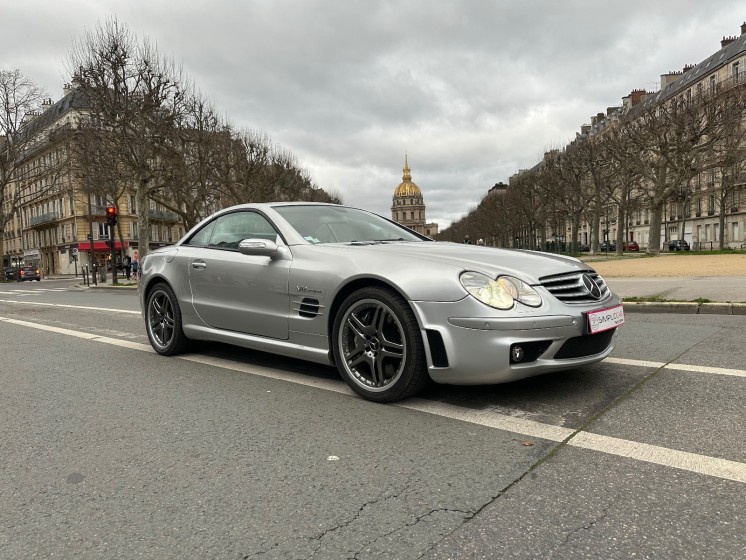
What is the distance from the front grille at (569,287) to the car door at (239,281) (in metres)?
1.90

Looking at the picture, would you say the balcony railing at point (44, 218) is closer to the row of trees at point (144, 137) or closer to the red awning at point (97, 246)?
the red awning at point (97, 246)

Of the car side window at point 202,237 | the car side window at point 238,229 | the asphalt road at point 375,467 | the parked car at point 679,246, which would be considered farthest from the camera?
the parked car at point 679,246

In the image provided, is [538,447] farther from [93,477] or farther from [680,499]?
[93,477]

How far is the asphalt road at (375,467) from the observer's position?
2.09m

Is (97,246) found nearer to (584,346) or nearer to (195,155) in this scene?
(195,155)

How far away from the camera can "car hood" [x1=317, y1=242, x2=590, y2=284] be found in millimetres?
3625

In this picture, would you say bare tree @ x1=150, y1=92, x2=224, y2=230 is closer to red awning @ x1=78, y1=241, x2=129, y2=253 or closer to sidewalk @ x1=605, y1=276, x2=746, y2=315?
sidewalk @ x1=605, y1=276, x2=746, y2=315

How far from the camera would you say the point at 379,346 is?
12.3 ft

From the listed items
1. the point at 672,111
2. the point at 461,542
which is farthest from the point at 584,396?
the point at 672,111

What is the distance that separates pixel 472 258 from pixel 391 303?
0.65 metres

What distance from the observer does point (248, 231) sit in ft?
16.2

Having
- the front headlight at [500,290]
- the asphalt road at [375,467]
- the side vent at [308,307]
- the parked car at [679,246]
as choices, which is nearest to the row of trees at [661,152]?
the parked car at [679,246]

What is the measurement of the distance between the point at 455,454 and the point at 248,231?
2.88 metres

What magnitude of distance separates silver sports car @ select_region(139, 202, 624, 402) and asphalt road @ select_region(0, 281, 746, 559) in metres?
0.29
